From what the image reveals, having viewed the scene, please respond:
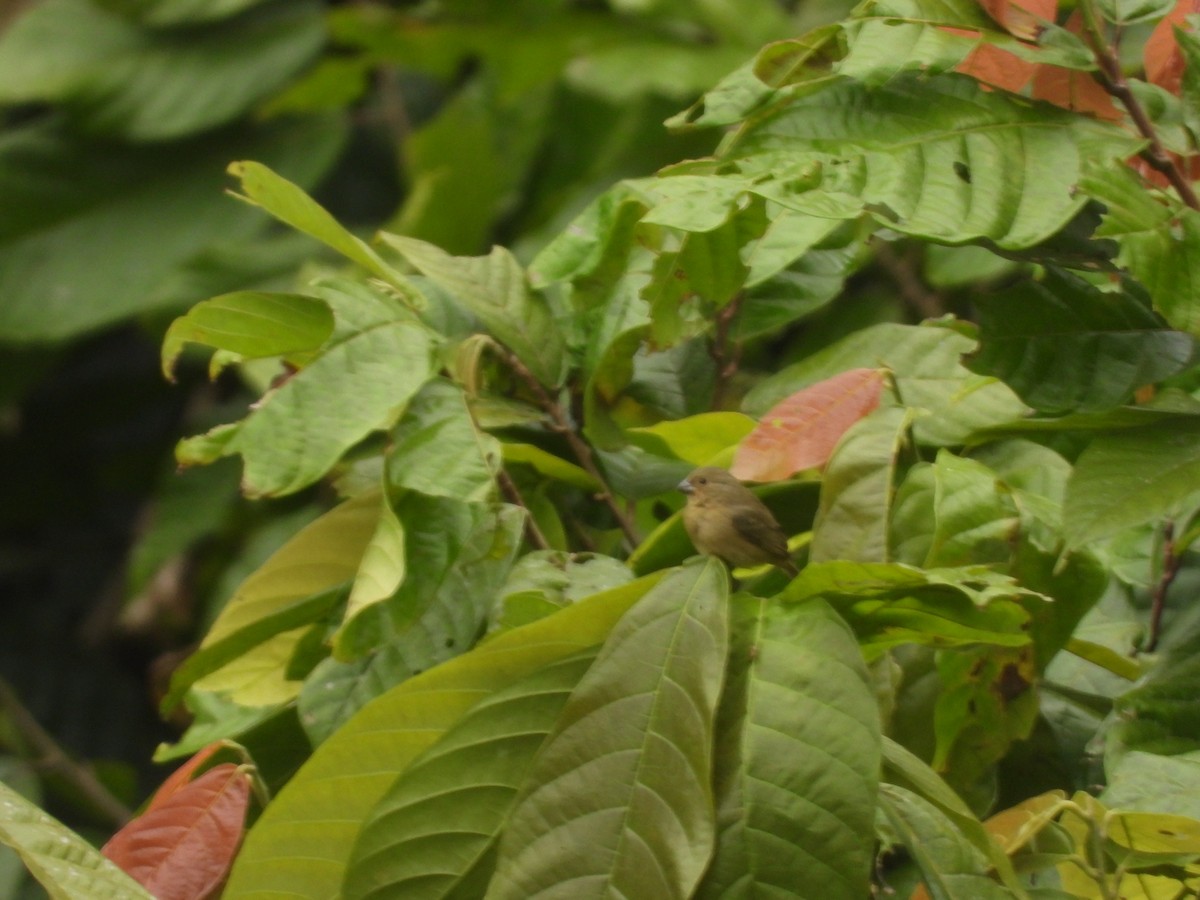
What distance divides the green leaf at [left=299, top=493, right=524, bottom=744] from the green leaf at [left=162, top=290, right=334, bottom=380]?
0.38 feet

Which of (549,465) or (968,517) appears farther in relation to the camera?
(549,465)

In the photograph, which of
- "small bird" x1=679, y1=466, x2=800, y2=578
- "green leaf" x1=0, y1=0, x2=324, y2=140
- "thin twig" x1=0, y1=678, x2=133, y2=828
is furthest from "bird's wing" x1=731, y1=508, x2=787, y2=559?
"green leaf" x1=0, y1=0, x2=324, y2=140

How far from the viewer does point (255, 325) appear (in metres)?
0.78

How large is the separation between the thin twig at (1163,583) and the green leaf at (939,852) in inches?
10.3

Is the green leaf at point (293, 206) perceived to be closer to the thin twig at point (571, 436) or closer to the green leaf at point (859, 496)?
the thin twig at point (571, 436)

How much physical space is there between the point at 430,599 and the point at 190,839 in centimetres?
19

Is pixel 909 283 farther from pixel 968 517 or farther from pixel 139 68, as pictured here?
pixel 968 517

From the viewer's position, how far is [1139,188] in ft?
2.32

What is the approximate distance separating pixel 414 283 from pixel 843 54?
0.33m

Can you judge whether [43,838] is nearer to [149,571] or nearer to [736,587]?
[736,587]

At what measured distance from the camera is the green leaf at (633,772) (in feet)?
2.04

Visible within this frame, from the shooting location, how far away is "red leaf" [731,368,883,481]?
771 mm

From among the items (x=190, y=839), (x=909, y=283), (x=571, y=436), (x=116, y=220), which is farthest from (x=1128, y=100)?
(x=116, y=220)

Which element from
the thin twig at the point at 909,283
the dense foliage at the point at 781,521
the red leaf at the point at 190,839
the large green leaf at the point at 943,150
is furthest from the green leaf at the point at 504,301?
the thin twig at the point at 909,283
